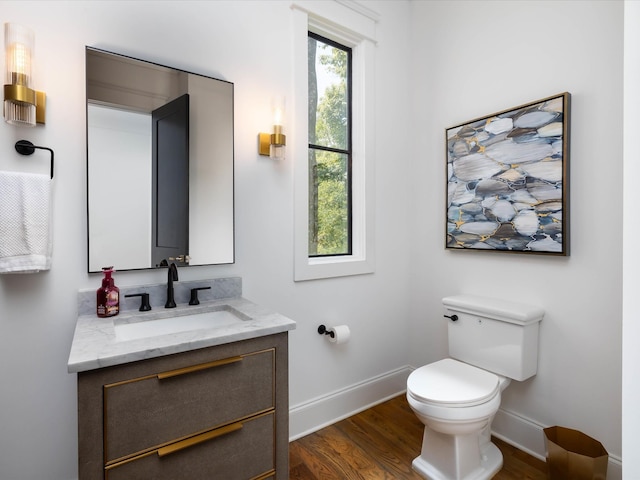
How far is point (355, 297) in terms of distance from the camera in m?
2.27

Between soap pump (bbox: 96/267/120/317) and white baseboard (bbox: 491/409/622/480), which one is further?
white baseboard (bbox: 491/409/622/480)

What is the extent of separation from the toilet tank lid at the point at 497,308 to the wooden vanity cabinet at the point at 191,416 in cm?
113

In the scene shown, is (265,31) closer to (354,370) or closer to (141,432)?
(141,432)

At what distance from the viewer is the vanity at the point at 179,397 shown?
3.33 feet

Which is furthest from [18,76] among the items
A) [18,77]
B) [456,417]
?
[456,417]

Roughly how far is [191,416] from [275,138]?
1305mm

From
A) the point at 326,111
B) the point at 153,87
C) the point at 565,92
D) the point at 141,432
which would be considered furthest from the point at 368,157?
the point at 141,432

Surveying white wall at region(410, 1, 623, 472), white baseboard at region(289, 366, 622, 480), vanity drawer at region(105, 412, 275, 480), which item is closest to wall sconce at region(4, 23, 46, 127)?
vanity drawer at region(105, 412, 275, 480)

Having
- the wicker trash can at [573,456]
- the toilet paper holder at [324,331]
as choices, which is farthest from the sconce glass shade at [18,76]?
the wicker trash can at [573,456]

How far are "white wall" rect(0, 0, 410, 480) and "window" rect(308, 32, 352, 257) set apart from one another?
0.23 m

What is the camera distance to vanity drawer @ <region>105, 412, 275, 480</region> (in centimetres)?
109

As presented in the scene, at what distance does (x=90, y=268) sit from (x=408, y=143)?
6.91 ft

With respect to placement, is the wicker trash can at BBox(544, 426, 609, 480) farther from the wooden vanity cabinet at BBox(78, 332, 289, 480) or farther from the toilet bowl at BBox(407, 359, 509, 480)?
the wooden vanity cabinet at BBox(78, 332, 289, 480)

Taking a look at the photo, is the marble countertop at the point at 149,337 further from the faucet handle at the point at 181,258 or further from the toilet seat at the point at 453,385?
the toilet seat at the point at 453,385
